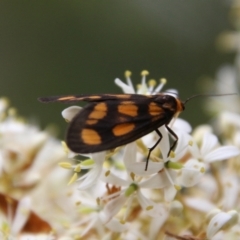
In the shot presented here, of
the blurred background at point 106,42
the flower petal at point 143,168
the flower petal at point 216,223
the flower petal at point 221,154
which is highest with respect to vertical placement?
the blurred background at point 106,42

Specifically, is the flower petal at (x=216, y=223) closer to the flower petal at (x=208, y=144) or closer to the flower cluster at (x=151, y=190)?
the flower cluster at (x=151, y=190)

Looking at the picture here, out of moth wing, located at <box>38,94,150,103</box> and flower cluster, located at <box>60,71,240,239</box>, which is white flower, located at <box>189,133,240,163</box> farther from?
moth wing, located at <box>38,94,150,103</box>

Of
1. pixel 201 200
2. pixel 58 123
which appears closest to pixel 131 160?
pixel 201 200

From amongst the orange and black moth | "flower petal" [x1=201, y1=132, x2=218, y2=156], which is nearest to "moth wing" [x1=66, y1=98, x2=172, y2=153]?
A: the orange and black moth

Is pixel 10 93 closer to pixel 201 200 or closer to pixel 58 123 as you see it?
pixel 58 123

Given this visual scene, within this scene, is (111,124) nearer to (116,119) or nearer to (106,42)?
(116,119)

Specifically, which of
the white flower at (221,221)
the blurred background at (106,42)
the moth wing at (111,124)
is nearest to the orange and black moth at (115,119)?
the moth wing at (111,124)

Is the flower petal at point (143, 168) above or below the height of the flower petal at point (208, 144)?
below
